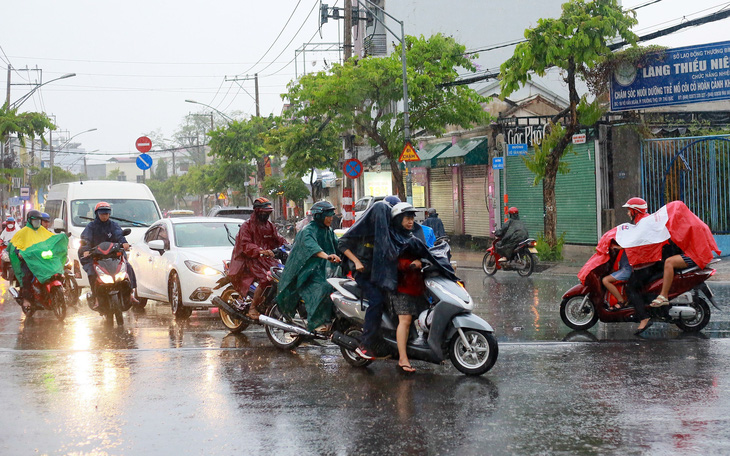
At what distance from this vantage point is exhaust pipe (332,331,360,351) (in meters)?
8.10

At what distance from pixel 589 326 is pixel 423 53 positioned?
19539 mm

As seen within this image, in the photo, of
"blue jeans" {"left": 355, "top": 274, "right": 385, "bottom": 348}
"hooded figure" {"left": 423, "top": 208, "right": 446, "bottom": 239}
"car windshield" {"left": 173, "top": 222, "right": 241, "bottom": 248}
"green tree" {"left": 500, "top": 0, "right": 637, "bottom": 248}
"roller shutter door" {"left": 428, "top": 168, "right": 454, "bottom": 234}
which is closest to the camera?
"blue jeans" {"left": 355, "top": 274, "right": 385, "bottom": 348}

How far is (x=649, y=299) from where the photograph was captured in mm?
10148

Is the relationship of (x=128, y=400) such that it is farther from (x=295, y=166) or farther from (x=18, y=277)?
(x=295, y=166)

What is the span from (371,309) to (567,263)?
1459 cm

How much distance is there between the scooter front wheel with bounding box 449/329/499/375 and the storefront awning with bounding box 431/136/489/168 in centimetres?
2185

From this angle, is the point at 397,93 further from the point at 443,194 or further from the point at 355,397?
the point at 355,397

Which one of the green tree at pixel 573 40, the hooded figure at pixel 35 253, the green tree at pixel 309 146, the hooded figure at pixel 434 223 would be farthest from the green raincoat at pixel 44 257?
the green tree at pixel 309 146

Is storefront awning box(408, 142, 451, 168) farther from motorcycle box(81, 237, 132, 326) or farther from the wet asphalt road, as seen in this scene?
the wet asphalt road

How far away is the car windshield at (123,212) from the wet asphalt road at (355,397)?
21.7 ft

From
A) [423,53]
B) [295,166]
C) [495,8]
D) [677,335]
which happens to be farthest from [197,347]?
[495,8]

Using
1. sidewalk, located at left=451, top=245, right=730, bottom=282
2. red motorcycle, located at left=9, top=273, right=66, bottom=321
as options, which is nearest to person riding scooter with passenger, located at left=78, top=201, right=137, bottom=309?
red motorcycle, located at left=9, top=273, right=66, bottom=321

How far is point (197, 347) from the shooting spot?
9844 mm

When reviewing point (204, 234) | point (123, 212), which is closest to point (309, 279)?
point (204, 234)
